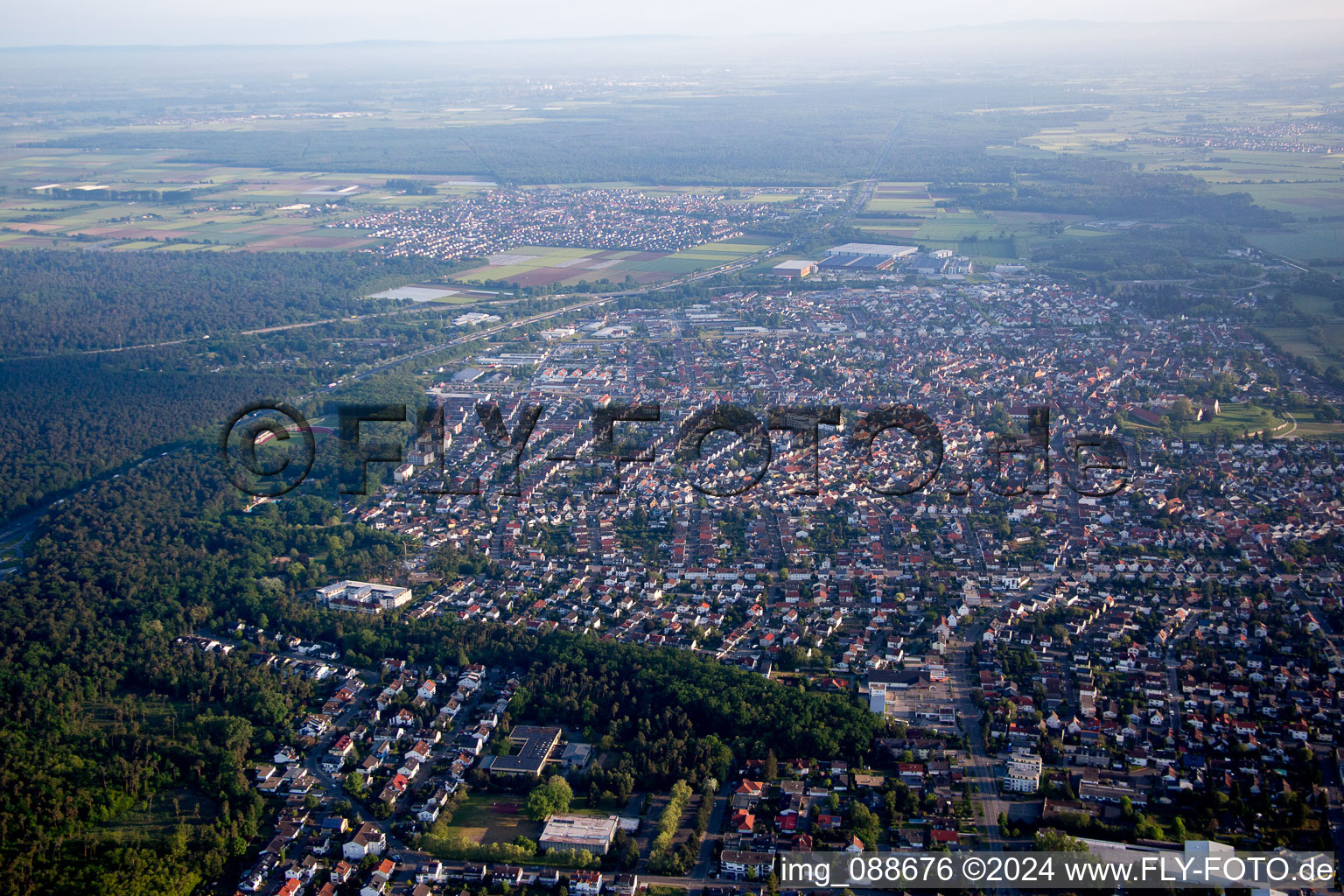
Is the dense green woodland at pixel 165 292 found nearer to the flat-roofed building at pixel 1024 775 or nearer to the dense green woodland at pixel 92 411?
the dense green woodland at pixel 92 411

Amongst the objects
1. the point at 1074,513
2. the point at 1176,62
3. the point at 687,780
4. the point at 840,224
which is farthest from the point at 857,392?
the point at 1176,62

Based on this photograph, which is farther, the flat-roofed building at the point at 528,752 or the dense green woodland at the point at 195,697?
the flat-roofed building at the point at 528,752

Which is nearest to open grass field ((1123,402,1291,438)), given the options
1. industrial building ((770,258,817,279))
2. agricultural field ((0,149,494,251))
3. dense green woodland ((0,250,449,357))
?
industrial building ((770,258,817,279))

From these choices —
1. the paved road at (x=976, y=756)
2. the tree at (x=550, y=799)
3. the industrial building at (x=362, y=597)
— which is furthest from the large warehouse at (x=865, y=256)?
the tree at (x=550, y=799)

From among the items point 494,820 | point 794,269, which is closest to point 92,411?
point 494,820

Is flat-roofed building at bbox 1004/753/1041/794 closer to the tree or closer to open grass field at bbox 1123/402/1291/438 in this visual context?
the tree
